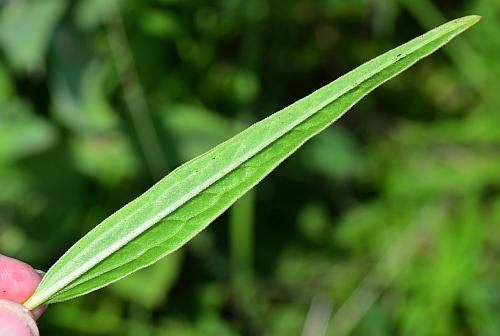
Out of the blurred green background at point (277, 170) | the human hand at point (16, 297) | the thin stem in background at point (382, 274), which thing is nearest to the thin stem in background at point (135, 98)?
the blurred green background at point (277, 170)

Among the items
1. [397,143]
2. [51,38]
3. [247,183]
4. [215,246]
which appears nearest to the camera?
[247,183]

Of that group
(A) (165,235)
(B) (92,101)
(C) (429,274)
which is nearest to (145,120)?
(B) (92,101)

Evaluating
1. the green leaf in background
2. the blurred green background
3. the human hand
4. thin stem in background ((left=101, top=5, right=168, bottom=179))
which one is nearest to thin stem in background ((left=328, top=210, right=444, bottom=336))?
the blurred green background

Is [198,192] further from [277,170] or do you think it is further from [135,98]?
[277,170]

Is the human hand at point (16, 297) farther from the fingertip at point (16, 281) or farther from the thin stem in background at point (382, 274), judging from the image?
the thin stem in background at point (382, 274)

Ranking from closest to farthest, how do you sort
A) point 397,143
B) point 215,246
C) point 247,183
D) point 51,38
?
point 247,183, point 51,38, point 215,246, point 397,143

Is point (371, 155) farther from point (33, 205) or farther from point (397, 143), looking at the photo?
point (33, 205)

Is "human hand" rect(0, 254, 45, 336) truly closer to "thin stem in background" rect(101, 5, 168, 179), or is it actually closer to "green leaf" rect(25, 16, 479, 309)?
"green leaf" rect(25, 16, 479, 309)

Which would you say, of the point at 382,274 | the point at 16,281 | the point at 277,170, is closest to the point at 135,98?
the point at 277,170
